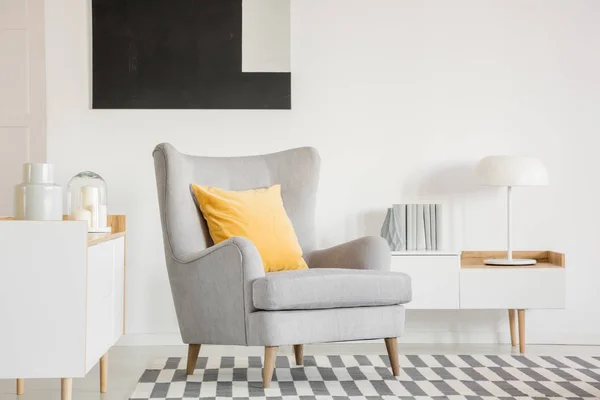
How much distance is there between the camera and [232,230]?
347cm

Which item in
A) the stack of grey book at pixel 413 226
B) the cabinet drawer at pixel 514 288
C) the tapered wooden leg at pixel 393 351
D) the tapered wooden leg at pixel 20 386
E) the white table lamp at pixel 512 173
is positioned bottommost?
the tapered wooden leg at pixel 20 386

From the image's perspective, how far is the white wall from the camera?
4.25 meters

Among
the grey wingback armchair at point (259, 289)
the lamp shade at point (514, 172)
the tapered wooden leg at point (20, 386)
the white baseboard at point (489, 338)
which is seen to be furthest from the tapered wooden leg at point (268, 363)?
the lamp shade at point (514, 172)

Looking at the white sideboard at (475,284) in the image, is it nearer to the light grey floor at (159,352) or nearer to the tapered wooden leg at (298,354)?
the light grey floor at (159,352)

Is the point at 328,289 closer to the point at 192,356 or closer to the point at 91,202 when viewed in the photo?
the point at 192,356

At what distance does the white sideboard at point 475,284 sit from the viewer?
3930 mm

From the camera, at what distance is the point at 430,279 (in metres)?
3.93

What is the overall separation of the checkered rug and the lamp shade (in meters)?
0.89

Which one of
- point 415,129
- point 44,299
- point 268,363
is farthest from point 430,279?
point 44,299

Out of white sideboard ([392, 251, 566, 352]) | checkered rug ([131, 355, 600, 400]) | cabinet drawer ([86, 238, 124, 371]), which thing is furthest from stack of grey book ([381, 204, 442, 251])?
cabinet drawer ([86, 238, 124, 371])

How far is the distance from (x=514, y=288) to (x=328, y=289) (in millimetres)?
1313

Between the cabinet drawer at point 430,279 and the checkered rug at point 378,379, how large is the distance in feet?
0.91

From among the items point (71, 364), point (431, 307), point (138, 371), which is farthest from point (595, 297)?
point (71, 364)

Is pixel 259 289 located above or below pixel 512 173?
below
